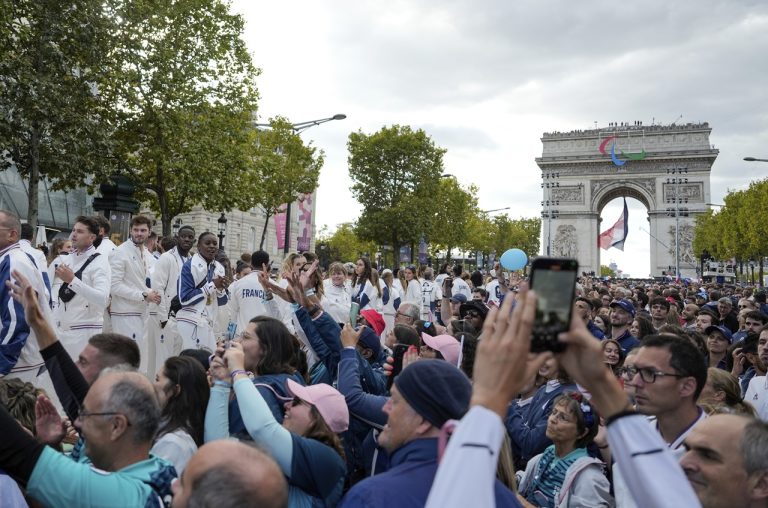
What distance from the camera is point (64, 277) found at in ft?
21.5

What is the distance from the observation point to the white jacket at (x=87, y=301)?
25.5 ft

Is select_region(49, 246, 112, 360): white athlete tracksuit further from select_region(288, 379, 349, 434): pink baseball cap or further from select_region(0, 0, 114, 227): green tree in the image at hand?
select_region(0, 0, 114, 227): green tree

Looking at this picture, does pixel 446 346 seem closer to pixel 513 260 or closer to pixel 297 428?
pixel 297 428

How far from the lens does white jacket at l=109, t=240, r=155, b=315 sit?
8.76m

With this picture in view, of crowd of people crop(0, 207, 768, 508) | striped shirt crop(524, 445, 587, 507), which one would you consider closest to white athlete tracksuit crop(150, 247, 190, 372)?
crowd of people crop(0, 207, 768, 508)

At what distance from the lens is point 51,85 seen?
59.1 feet

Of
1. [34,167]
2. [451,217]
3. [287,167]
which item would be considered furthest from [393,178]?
[34,167]


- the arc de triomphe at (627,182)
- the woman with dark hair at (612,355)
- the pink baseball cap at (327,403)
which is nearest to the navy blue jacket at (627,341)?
the woman with dark hair at (612,355)

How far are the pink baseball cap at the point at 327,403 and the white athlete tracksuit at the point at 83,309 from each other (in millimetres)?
4873

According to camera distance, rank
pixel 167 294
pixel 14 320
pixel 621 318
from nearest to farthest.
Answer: pixel 14 320 → pixel 621 318 → pixel 167 294

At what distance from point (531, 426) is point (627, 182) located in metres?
81.7

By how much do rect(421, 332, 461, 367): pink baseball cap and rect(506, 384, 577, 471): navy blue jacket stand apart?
26.4 inches

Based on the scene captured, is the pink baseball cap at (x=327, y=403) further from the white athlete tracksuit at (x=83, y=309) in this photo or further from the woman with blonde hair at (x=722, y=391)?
the white athlete tracksuit at (x=83, y=309)

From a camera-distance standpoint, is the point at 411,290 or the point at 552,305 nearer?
the point at 552,305
